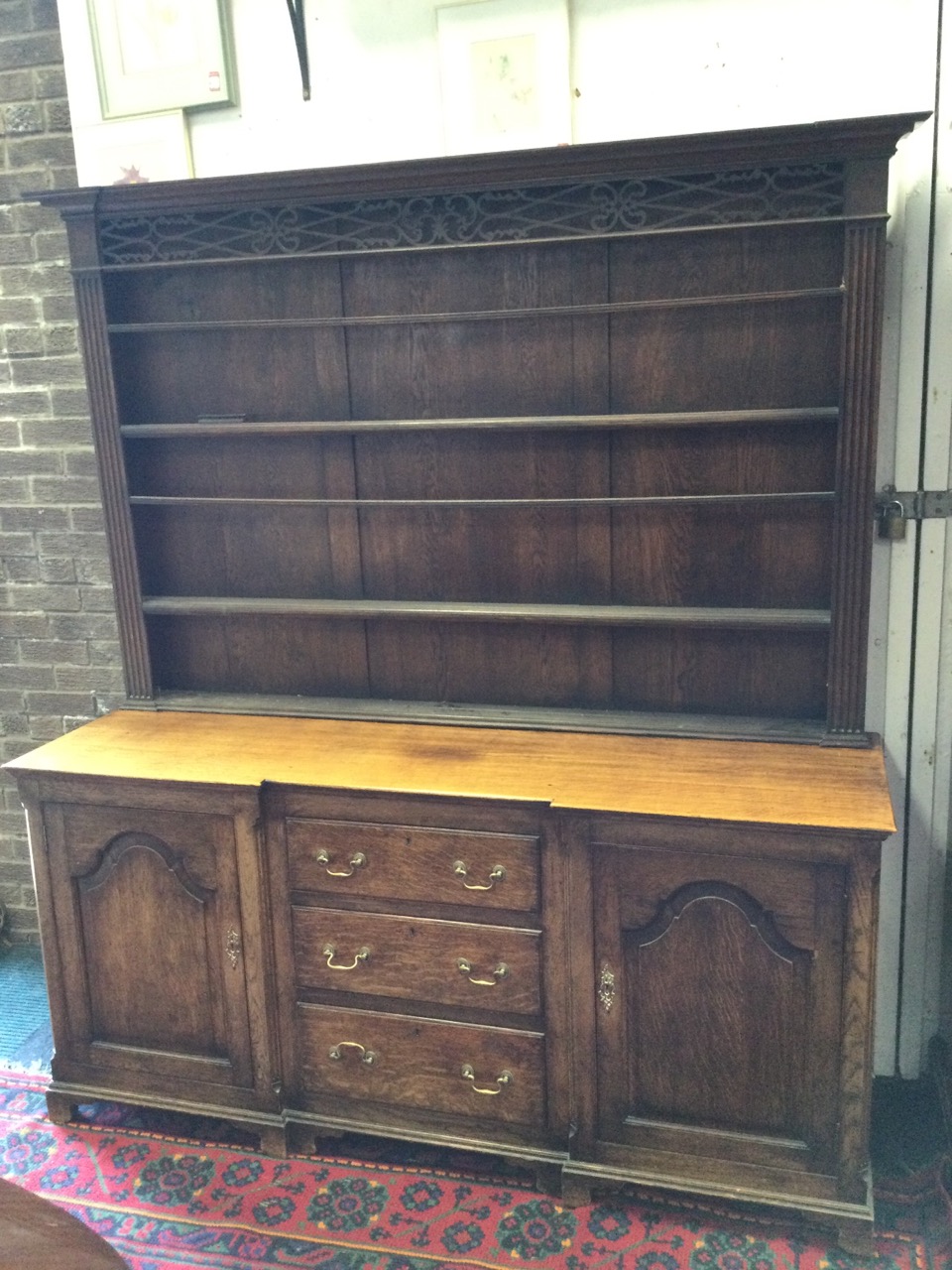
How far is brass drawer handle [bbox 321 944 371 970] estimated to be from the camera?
2.17m

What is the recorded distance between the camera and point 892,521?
88.0 inches

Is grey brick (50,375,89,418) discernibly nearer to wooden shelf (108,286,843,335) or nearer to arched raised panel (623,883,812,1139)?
wooden shelf (108,286,843,335)

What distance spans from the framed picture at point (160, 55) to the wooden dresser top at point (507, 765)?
55.3 inches

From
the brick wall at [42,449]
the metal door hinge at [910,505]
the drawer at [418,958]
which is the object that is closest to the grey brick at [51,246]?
the brick wall at [42,449]

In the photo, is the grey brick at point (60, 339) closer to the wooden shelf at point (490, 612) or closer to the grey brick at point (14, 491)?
the grey brick at point (14, 491)

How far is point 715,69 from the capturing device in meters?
2.16

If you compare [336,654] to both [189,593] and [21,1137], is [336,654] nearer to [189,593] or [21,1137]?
[189,593]

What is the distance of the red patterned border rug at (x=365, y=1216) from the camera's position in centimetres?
199

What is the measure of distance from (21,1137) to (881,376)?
242cm

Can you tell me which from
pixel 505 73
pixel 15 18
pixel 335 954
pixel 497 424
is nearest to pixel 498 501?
pixel 497 424

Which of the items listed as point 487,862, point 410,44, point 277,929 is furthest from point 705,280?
point 277,929

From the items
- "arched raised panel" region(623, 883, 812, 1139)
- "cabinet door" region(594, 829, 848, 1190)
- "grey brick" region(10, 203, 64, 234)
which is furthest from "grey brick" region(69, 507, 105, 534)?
"arched raised panel" region(623, 883, 812, 1139)

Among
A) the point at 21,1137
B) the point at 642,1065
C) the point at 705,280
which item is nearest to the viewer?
the point at 642,1065

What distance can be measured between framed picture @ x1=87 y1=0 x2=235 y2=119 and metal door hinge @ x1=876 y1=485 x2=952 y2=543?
1.66m
